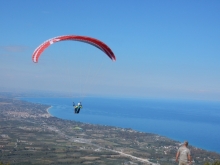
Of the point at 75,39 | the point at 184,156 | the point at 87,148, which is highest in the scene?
the point at 75,39

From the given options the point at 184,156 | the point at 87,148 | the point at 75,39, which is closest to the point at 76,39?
the point at 75,39

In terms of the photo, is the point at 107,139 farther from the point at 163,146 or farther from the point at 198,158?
the point at 198,158

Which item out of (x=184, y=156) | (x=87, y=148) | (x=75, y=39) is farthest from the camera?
(x=87, y=148)

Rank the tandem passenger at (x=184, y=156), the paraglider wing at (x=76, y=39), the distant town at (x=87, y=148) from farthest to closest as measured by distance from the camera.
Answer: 1. the distant town at (x=87, y=148)
2. the paraglider wing at (x=76, y=39)
3. the tandem passenger at (x=184, y=156)

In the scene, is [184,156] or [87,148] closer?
[184,156]

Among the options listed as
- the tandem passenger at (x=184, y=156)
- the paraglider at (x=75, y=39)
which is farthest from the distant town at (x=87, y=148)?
the tandem passenger at (x=184, y=156)

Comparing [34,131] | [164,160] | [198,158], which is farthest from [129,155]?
[34,131]

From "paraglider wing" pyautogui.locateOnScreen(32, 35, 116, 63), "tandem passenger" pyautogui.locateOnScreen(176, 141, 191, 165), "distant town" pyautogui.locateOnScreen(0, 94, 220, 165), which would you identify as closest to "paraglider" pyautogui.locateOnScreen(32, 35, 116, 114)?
"paraglider wing" pyautogui.locateOnScreen(32, 35, 116, 63)

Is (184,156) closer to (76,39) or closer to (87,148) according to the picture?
(76,39)

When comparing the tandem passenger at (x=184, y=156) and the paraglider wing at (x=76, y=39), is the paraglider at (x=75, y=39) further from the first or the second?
the tandem passenger at (x=184, y=156)

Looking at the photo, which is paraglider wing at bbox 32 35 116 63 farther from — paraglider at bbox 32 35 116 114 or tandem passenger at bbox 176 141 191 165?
tandem passenger at bbox 176 141 191 165

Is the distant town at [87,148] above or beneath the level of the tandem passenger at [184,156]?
beneath
